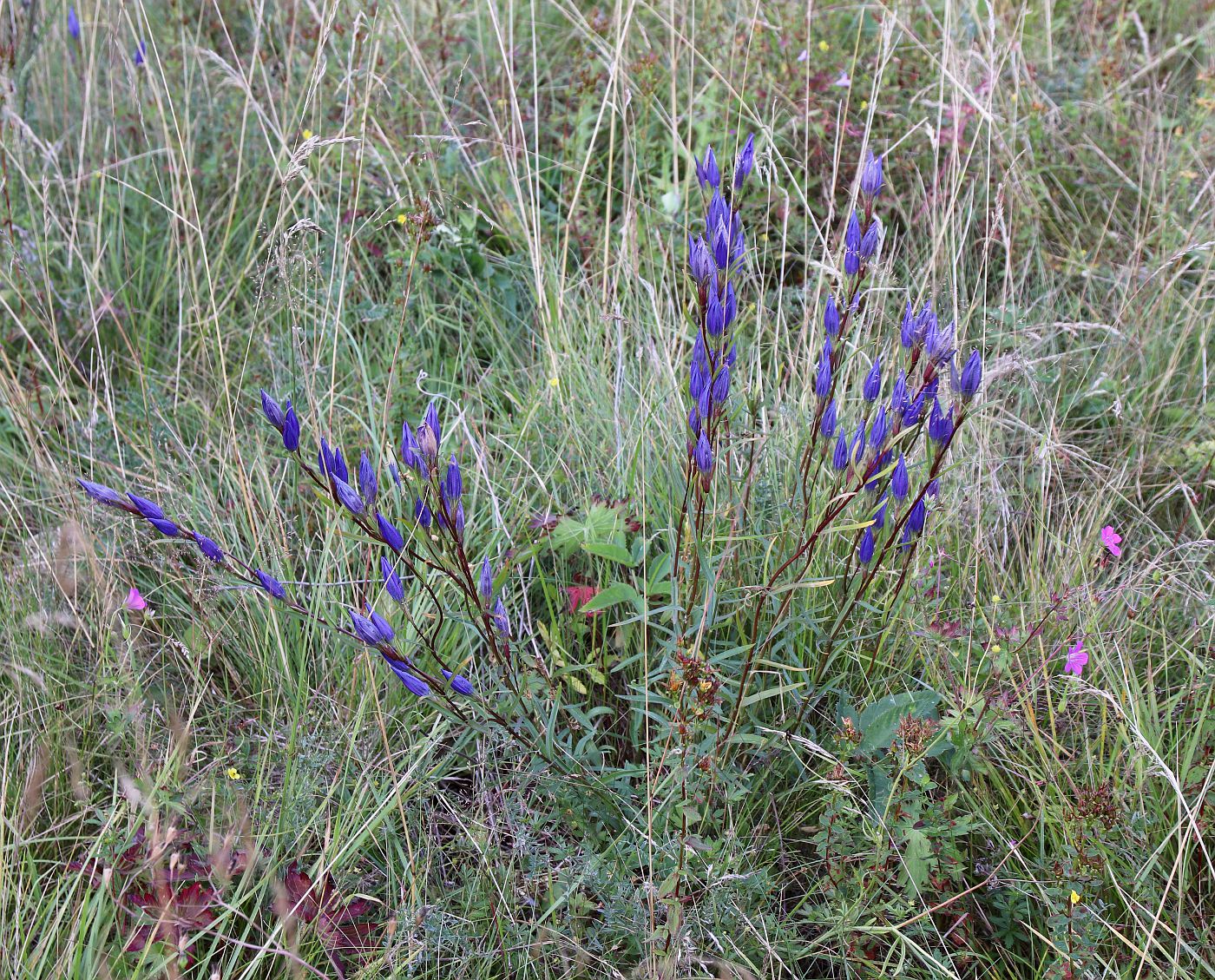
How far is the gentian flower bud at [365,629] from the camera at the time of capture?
4.76ft

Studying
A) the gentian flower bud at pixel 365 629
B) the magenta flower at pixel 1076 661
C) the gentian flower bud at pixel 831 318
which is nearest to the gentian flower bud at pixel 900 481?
the gentian flower bud at pixel 831 318

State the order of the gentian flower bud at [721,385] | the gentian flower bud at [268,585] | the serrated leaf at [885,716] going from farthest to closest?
A: the serrated leaf at [885,716]
the gentian flower bud at [721,385]
the gentian flower bud at [268,585]

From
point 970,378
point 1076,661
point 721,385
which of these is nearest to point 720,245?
point 721,385

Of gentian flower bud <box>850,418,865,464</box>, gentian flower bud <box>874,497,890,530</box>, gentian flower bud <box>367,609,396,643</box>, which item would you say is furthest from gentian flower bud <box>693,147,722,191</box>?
gentian flower bud <box>367,609,396,643</box>

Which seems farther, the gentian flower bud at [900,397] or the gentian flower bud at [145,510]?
the gentian flower bud at [900,397]

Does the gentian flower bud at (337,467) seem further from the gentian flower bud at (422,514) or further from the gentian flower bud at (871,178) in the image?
the gentian flower bud at (871,178)

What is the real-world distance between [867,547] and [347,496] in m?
0.84

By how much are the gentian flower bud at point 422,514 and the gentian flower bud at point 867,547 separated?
2.32 feet

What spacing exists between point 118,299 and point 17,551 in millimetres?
967

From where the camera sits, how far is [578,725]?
1874 mm

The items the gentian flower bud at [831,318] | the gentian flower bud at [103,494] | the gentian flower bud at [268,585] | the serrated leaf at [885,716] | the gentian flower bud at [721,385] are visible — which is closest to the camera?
the gentian flower bud at [103,494]

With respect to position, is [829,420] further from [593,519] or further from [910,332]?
[593,519]

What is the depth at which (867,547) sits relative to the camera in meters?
1.73

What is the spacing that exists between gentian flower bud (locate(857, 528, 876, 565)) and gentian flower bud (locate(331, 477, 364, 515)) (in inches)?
31.9
